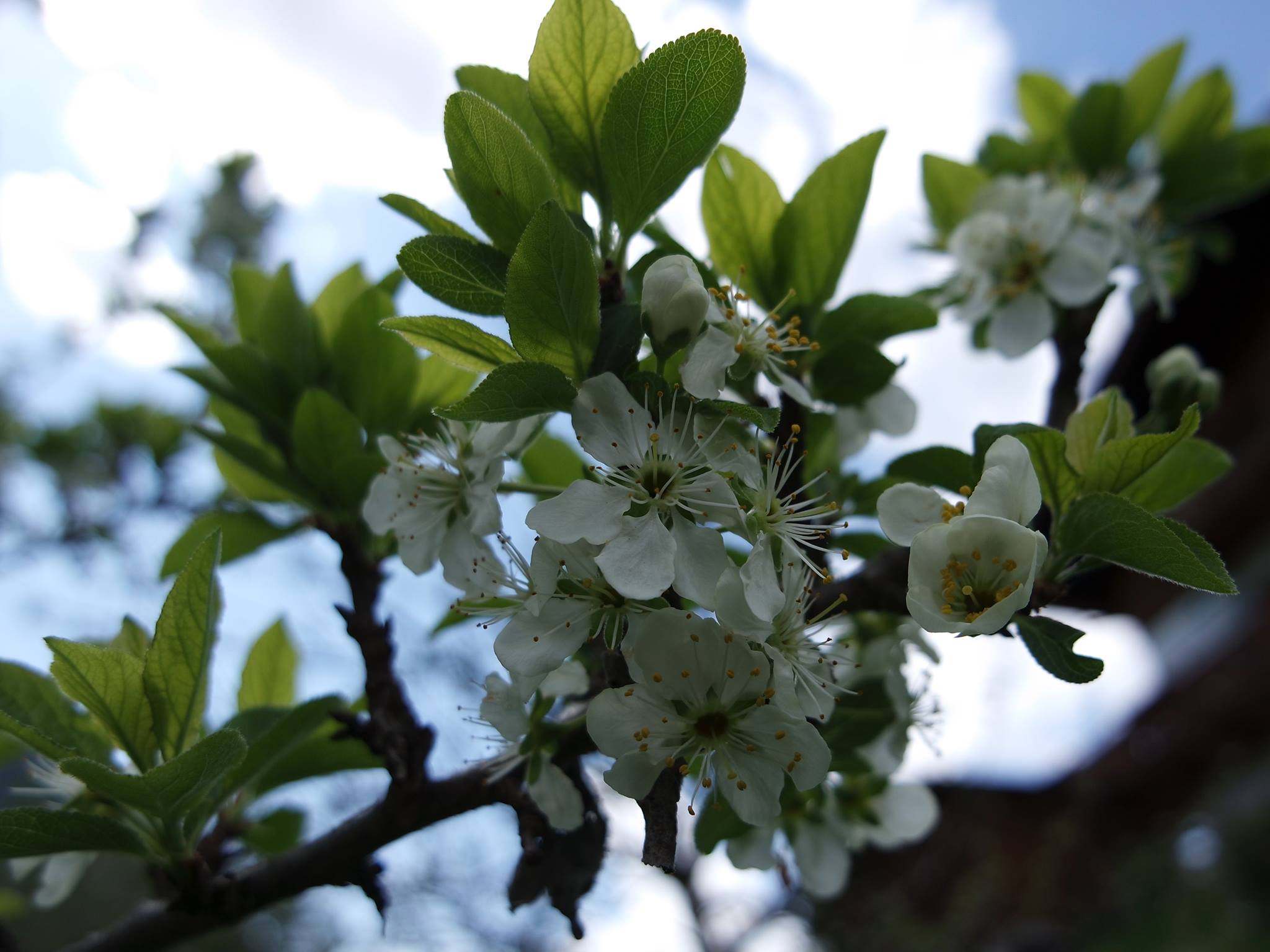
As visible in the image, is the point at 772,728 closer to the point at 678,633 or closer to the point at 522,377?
the point at 678,633

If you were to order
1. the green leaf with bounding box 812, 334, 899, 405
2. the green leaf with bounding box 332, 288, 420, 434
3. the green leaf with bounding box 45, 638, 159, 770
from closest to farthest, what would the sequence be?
the green leaf with bounding box 45, 638, 159, 770 → the green leaf with bounding box 812, 334, 899, 405 → the green leaf with bounding box 332, 288, 420, 434

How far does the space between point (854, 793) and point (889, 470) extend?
54 centimetres

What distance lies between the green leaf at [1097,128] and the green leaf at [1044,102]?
41mm

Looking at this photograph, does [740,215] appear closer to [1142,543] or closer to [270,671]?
[1142,543]

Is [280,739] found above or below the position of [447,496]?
below

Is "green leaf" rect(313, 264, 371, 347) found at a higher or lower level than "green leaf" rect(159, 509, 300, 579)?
higher

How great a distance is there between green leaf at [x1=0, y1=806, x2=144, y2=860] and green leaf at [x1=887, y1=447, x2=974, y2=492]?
3.27ft

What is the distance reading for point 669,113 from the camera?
960mm

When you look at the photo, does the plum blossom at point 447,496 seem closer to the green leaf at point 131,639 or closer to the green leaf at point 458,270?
the green leaf at point 458,270

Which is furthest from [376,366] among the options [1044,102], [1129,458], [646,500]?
[1044,102]

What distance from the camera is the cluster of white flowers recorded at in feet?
5.35

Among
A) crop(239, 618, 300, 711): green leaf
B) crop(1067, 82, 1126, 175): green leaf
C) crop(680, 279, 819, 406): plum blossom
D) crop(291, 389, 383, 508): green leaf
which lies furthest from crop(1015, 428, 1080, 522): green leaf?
crop(1067, 82, 1126, 175): green leaf

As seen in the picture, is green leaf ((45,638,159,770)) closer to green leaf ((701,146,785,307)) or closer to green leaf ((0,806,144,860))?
green leaf ((0,806,144,860))

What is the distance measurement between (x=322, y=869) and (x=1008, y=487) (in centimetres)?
91
